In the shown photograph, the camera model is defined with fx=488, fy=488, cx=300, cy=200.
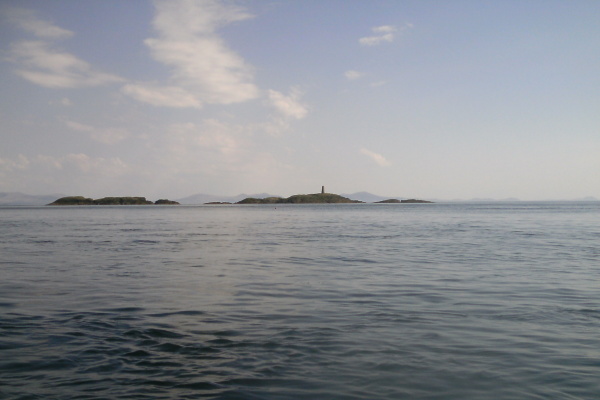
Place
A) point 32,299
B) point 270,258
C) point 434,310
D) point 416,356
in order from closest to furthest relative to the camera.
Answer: point 416,356 → point 434,310 → point 32,299 → point 270,258

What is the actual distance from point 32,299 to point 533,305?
13063mm

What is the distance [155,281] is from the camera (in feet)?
53.2

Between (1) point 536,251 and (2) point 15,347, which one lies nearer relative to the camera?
(2) point 15,347

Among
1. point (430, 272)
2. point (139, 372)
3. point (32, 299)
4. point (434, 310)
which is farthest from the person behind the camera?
point (430, 272)

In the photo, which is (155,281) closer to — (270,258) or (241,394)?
(270,258)

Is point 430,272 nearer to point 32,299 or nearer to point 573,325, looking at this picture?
point 573,325

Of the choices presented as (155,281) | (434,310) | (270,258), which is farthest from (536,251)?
(155,281)

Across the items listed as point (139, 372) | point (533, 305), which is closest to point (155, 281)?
point (139, 372)

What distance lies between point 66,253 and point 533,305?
21.6 m

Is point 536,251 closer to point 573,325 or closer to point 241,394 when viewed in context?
point 573,325

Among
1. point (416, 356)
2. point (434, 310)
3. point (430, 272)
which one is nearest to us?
point (416, 356)

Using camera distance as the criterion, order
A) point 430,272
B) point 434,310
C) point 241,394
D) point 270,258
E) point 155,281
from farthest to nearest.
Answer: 1. point 270,258
2. point 430,272
3. point 155,281
4. point 434,310
5. point 241,394

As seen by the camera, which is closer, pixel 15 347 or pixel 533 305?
pixel 15 347

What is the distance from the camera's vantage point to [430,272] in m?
18.1
